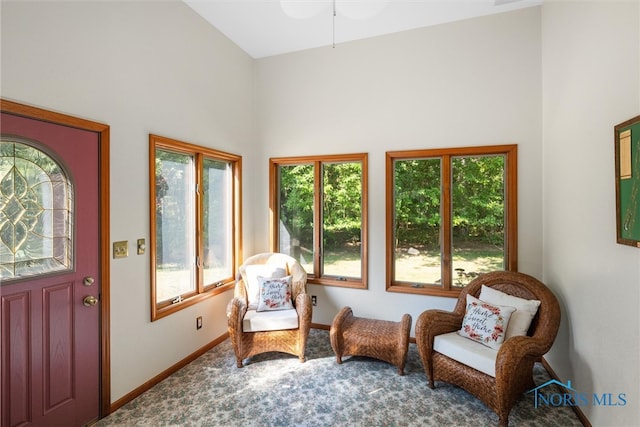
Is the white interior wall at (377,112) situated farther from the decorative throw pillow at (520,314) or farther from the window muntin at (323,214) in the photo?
the decorative throw pillow at (520,314)

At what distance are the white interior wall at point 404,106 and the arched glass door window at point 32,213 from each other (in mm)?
2207

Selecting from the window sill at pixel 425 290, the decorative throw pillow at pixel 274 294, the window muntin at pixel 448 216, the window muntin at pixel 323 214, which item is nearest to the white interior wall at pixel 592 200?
the window muntin at pixel 448 216

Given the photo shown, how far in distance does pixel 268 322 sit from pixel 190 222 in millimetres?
1316

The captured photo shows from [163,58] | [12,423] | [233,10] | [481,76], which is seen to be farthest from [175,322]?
[481,76]

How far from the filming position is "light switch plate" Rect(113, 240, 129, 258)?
7.23 ft

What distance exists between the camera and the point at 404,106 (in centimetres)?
329

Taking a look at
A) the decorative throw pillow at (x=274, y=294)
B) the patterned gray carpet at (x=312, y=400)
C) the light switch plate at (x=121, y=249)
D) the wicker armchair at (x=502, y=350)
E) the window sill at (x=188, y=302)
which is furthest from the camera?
the decorative throw pillow at (x=274, y=294)

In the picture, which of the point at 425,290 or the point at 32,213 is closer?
the point at 32,213

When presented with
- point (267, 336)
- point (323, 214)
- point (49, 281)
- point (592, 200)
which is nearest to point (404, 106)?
point (323, 214)

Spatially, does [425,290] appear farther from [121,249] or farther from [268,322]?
[121,249]

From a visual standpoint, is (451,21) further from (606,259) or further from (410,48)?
(606,259)

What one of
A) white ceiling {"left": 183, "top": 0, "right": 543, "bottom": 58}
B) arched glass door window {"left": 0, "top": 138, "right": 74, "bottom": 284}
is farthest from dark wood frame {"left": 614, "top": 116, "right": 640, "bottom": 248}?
arched glass door window {"left": 0, "top": 138, "right": 74, "bottom": 284}

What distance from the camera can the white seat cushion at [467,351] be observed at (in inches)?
82.7

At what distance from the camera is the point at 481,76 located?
303 centimetres
